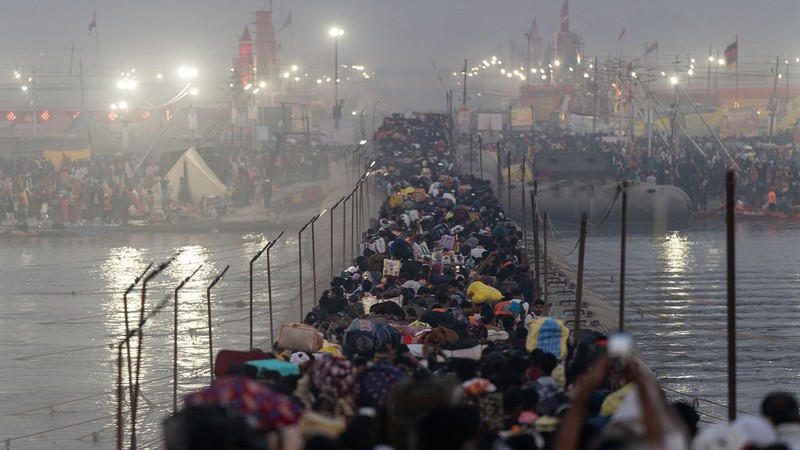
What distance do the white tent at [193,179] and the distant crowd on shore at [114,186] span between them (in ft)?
0.59

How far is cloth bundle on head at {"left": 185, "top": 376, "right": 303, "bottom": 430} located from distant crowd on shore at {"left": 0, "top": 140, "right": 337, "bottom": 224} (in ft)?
109

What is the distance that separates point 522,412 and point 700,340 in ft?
51.2

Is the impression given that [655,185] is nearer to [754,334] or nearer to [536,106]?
[754,334]

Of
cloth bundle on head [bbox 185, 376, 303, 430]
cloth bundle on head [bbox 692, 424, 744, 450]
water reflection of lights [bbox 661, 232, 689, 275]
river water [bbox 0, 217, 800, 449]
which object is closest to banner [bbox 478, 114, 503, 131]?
river water [bbox 0, 217, 800, 449]

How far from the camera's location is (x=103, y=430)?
16.8 metres

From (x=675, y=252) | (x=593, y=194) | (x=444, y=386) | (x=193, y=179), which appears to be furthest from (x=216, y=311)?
(x=593, y=194)

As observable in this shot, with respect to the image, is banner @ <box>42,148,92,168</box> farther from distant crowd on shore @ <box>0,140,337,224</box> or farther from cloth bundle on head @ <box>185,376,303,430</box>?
cloth bundle on head @ <box>185,376,303,430</box>

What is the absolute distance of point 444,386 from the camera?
6.69m

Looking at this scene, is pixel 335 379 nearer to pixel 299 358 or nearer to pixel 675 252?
pixel 299 358

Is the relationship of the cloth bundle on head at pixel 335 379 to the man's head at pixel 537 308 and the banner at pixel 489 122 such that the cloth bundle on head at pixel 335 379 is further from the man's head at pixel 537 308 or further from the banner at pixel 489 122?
the banner at pixel 489 122

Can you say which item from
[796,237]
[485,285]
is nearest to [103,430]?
[485,285]

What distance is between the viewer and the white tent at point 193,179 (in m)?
41.2

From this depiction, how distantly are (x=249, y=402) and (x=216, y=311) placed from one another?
19.8 m

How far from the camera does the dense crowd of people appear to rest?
5883 mm
